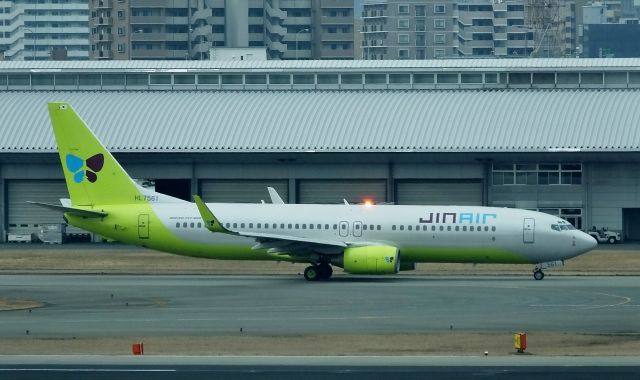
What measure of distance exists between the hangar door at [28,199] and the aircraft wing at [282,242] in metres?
32.6

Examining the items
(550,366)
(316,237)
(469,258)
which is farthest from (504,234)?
(550,366)

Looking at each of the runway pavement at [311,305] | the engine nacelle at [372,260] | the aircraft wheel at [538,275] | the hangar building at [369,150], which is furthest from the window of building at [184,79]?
the aircraft wheel at [538,275]

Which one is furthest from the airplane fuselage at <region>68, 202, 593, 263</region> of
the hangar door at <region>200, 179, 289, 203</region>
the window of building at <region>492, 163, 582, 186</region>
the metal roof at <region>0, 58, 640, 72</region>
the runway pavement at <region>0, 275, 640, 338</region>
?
the metal roof at <region>0, 58, 640, 72</region>

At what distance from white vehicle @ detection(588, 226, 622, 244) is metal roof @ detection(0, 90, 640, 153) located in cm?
545

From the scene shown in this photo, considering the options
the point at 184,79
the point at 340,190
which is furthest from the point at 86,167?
the point at 184,79

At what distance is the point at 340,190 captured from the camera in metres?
94.2

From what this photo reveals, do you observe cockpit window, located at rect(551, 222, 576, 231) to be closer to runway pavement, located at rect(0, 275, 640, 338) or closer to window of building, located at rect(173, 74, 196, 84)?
runway pavement, located at rect(0, 275, 640, 338)

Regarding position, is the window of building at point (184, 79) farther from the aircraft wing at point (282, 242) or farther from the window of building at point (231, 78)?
the aircraft wing at point (282, 242)

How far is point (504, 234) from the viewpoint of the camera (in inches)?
2554

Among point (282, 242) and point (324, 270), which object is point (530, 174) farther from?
point (282, 242)

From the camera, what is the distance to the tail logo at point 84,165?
67875mm

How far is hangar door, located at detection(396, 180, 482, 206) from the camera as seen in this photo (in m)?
93.3

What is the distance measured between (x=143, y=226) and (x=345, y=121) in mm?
31277

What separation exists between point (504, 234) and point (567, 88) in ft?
125
